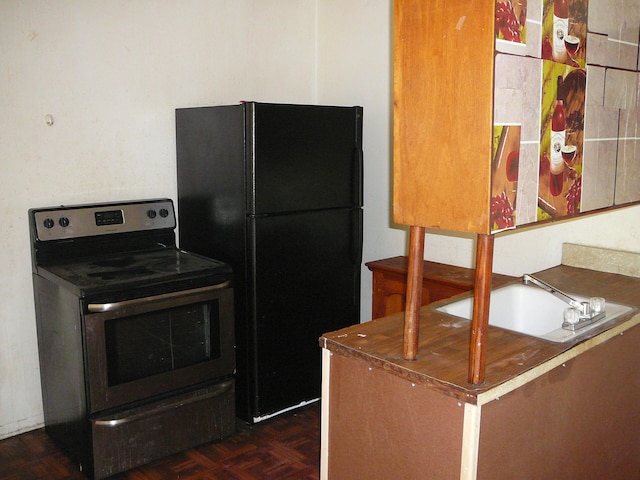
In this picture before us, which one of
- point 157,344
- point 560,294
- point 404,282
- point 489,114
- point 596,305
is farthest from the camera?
point 404,282

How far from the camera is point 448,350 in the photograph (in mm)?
1766

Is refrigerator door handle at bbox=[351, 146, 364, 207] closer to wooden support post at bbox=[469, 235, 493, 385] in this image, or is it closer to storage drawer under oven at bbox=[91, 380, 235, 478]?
storage drawer under oven at bbox=[91, 380, 235, 478]

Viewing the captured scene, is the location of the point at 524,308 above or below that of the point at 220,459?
above

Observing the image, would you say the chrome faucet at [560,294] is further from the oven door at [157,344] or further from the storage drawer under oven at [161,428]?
the storage drawer under oven at [161,428]

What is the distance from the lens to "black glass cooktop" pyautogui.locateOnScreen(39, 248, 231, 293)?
2455 millimetres

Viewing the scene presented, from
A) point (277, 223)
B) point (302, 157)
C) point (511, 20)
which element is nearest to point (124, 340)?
point (277, 223)

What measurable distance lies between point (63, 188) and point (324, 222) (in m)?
1.25

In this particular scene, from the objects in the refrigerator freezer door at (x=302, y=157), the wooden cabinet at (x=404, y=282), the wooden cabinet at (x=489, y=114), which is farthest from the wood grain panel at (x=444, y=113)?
the wooden cabinet at (x=404, y=282)

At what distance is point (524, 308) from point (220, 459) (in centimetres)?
144

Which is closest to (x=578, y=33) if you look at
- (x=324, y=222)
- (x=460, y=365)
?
(x=460, y=365)

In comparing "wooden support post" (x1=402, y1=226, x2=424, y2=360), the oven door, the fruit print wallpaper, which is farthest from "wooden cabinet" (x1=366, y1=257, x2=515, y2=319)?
the fruit print wallpaper

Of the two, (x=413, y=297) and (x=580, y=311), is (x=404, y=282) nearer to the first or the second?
(x=580, y=311)

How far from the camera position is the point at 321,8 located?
3768 mm

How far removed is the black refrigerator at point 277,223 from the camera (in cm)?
284
